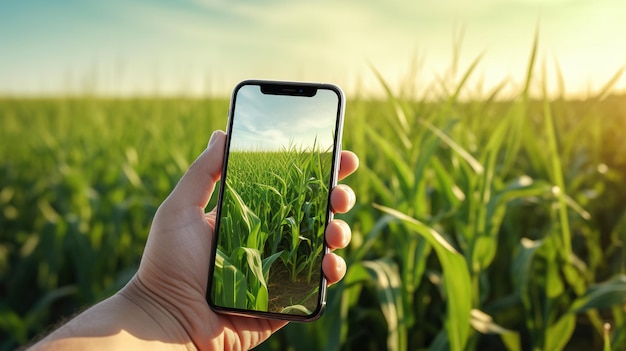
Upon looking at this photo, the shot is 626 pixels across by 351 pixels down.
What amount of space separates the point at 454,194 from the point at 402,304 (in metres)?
0.27

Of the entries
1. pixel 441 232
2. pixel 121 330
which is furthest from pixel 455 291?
pixel 121 330

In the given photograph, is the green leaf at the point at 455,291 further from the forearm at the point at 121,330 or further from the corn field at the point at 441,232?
the forearm at the point at 121,330

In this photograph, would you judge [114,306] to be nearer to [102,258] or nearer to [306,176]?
[306,176]

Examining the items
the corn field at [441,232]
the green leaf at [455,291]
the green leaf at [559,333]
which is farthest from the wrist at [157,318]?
the green leaf at [559,333]

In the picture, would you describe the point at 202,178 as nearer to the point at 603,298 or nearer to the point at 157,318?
the point at 157,318

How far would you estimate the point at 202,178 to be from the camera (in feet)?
3.18

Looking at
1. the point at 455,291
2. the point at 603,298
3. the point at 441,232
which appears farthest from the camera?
the point at 441,232

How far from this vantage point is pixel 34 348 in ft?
2.66

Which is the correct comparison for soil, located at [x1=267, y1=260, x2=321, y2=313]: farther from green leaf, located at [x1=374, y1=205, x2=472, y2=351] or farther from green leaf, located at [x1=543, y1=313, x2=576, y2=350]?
green leaf, located at [x1=543, y1=313, x2=576, y2=350]

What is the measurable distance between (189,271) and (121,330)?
5.4 inches

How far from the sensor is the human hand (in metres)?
0.94

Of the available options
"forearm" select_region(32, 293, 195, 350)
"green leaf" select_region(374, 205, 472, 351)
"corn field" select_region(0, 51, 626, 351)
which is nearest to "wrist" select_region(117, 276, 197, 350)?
"forearm" select_region(32, 293, 195, 350)

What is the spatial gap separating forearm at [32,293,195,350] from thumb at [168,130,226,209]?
0.58 ft

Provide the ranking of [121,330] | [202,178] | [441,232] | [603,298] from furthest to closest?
[441,232] → [603,298] → [202,178] → [121,330]
